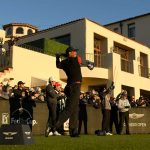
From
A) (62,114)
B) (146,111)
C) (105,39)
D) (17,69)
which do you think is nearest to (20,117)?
(62,114)

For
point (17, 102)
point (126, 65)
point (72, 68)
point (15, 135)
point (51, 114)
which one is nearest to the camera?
point (15, 135)

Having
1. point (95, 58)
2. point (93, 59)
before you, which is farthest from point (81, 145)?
point (95, 58)

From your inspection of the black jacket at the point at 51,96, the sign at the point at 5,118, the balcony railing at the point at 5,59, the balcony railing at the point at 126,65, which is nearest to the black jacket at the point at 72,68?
the black jacket at the point at 51,96

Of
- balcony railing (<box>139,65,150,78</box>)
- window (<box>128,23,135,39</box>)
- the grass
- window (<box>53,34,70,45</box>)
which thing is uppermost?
window (<box>128,23,135,39</box>)

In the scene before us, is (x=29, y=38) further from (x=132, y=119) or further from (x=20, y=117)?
(x=20, y=117)

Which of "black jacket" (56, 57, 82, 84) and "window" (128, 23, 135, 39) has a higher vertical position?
"window" (128, 23, 135, 39)

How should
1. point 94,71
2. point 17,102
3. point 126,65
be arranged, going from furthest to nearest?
point 126,65, point 94,71, point 17,102

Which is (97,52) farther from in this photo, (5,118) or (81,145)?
(81,145)

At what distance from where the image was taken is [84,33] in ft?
93.7

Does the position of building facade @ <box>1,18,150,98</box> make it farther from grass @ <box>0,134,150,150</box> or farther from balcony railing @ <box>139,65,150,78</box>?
grass @ <box>0,134,150,150</box>

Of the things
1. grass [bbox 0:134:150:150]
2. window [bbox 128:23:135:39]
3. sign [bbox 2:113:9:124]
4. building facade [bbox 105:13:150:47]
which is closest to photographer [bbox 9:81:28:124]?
A: sign [bbox 2:113:9:124]

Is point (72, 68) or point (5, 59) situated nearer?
point (72, 68)

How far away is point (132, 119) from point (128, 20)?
25.9m

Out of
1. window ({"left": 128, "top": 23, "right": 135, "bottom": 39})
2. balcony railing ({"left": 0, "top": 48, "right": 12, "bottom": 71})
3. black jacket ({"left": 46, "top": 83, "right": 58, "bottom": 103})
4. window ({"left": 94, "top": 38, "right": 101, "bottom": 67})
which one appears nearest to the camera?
black jacket ({"left": 46, "top": 83, "right": 58, "bottom": 103})
